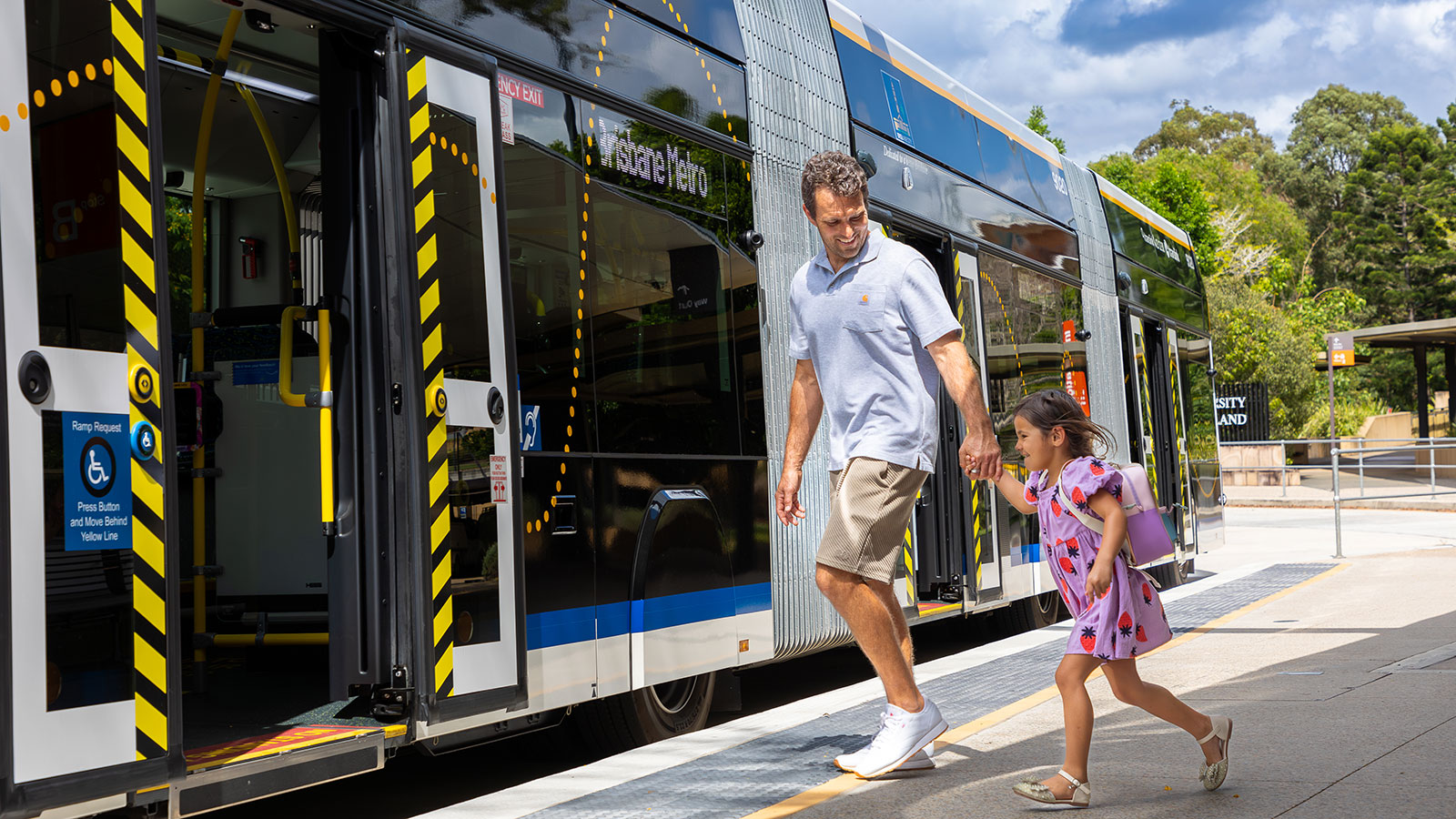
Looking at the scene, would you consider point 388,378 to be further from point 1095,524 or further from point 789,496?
point 1095,524

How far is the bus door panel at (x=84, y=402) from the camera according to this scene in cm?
325

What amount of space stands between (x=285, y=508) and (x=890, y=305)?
9.58 ft

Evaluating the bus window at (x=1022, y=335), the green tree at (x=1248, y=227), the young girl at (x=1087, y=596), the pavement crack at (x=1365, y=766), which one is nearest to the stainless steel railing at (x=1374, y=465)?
the bus window at (x=1022, y=335)

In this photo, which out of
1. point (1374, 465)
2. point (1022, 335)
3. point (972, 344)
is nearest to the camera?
point (972, 344)

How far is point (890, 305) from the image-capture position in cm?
474

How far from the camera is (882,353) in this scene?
4.72 m

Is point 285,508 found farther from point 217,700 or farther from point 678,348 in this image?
point 678,348

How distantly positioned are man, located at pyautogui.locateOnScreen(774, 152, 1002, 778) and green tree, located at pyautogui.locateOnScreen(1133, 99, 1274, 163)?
86135mm

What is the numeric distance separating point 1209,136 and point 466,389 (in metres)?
91.5

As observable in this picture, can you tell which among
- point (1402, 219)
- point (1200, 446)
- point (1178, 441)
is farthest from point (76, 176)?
point (1402, 219)

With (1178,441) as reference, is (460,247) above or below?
above

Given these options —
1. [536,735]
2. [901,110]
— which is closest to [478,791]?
[536,735]

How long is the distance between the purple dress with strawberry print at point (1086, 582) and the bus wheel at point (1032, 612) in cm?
661

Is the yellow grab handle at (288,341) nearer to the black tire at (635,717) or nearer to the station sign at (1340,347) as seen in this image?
the black tire at (635,717)
